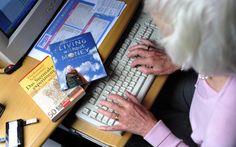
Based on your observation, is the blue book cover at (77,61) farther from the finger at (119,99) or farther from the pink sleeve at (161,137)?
the pink sleeve at (161,137)

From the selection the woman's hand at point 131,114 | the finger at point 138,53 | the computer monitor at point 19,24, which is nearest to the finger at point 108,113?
the woman's hand at point 131,114

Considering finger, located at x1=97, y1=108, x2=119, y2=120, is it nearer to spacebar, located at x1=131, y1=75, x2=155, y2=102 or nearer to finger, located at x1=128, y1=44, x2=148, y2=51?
spacebar, located at x1=131, y1=75, x2=155, y2=102

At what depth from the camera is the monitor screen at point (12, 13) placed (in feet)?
3.22

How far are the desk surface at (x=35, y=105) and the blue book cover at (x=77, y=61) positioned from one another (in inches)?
1.7

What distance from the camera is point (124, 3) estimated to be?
3.84 feet

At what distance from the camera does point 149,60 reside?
3.58ft

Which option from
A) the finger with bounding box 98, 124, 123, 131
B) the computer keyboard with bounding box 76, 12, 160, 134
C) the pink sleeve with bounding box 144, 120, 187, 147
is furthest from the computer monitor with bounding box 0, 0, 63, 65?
the pink sleeve with bounding box 144, 120, 187, 147

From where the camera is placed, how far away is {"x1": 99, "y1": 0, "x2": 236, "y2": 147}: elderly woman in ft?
1.91

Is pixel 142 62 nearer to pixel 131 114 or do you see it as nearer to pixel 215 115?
pixel 131 114

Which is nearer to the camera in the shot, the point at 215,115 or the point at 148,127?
the point at 215,115

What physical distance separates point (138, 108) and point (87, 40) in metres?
0.28

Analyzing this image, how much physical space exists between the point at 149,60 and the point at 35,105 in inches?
15.5

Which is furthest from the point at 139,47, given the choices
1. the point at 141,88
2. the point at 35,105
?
the point at 35,105

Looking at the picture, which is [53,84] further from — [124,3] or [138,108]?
[124,3]
